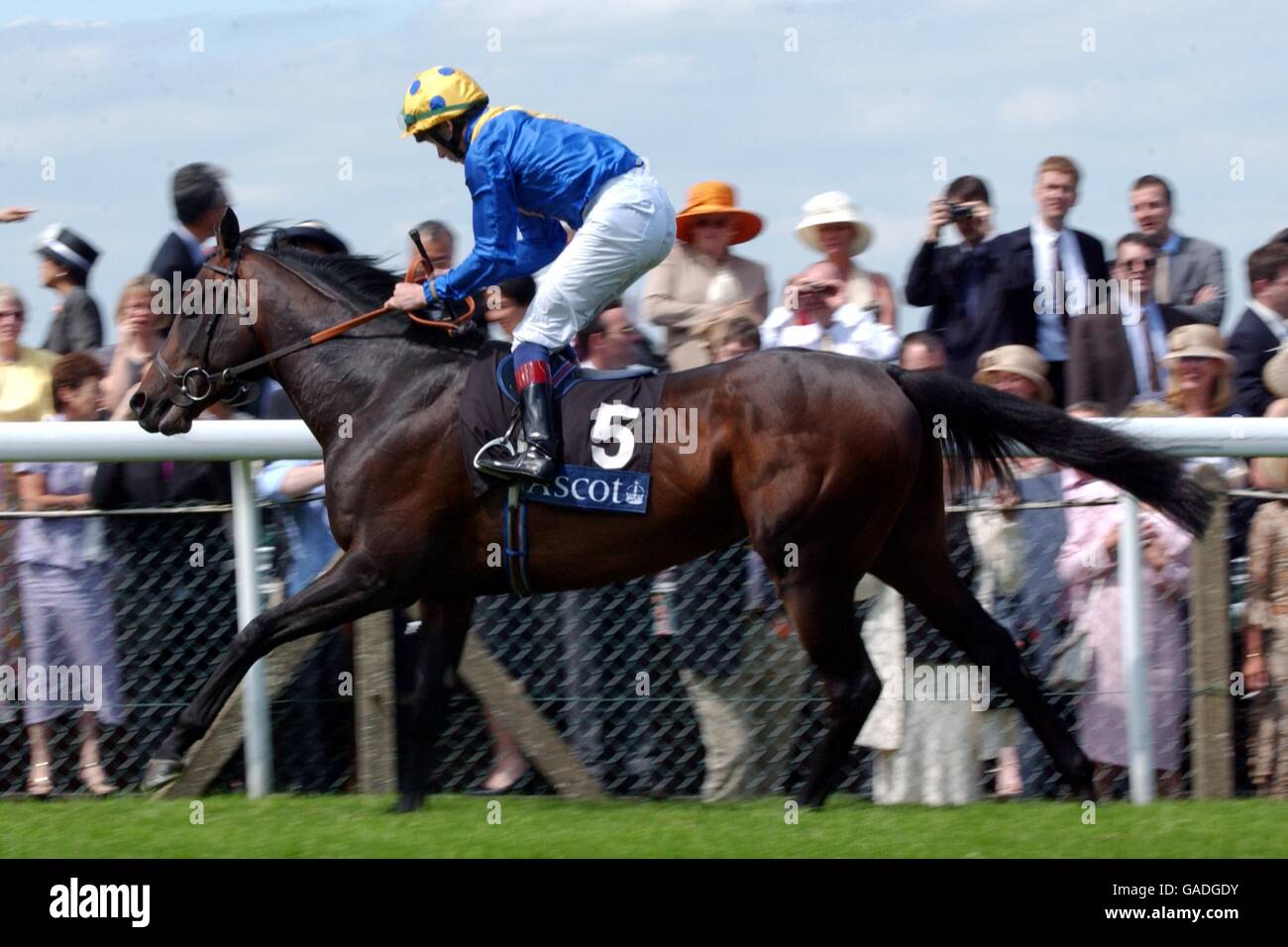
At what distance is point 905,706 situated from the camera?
5602 mm

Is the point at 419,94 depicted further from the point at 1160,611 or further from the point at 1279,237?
the point at 1279,237

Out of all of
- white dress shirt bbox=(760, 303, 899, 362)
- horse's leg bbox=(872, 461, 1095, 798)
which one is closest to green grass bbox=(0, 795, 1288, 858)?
horse's leg bbox=(872, 461, 1095, 798)

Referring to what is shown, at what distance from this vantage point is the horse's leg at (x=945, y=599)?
211 inches

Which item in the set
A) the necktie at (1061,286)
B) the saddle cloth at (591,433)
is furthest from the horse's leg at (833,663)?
the necktie at (1061,286)

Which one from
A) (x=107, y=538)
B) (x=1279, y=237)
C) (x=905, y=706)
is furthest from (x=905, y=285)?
(x=107, y=538)

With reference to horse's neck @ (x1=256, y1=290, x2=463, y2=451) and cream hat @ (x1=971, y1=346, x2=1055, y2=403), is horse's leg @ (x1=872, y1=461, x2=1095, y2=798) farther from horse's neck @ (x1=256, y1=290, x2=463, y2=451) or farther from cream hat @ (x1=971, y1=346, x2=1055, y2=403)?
horse's neck @ (x1=256, y1=290, x2=463, y2=451)

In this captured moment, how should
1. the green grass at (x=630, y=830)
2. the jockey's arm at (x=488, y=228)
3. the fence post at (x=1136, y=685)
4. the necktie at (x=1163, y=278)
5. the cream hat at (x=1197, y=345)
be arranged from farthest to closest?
the necktie at (x=1163, y=278)
the cream hat at (x=1197, y=345)
the fence post at (x=1136, y=685)
the jockey's arm at (x=488, y=228)
the green grass at (x=630, y=830)

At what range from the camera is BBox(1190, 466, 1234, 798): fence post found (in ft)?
17.8

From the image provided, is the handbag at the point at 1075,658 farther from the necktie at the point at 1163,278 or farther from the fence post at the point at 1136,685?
the necktie at the point at 1163,278

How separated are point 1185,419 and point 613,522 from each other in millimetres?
1737

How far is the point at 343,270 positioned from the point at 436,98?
662mm

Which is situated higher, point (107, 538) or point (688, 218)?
point (688, 218)

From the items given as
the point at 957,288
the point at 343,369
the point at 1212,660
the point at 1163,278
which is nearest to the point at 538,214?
the point at 343,369

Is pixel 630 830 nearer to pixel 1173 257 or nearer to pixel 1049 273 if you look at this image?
pixel 1049 273
